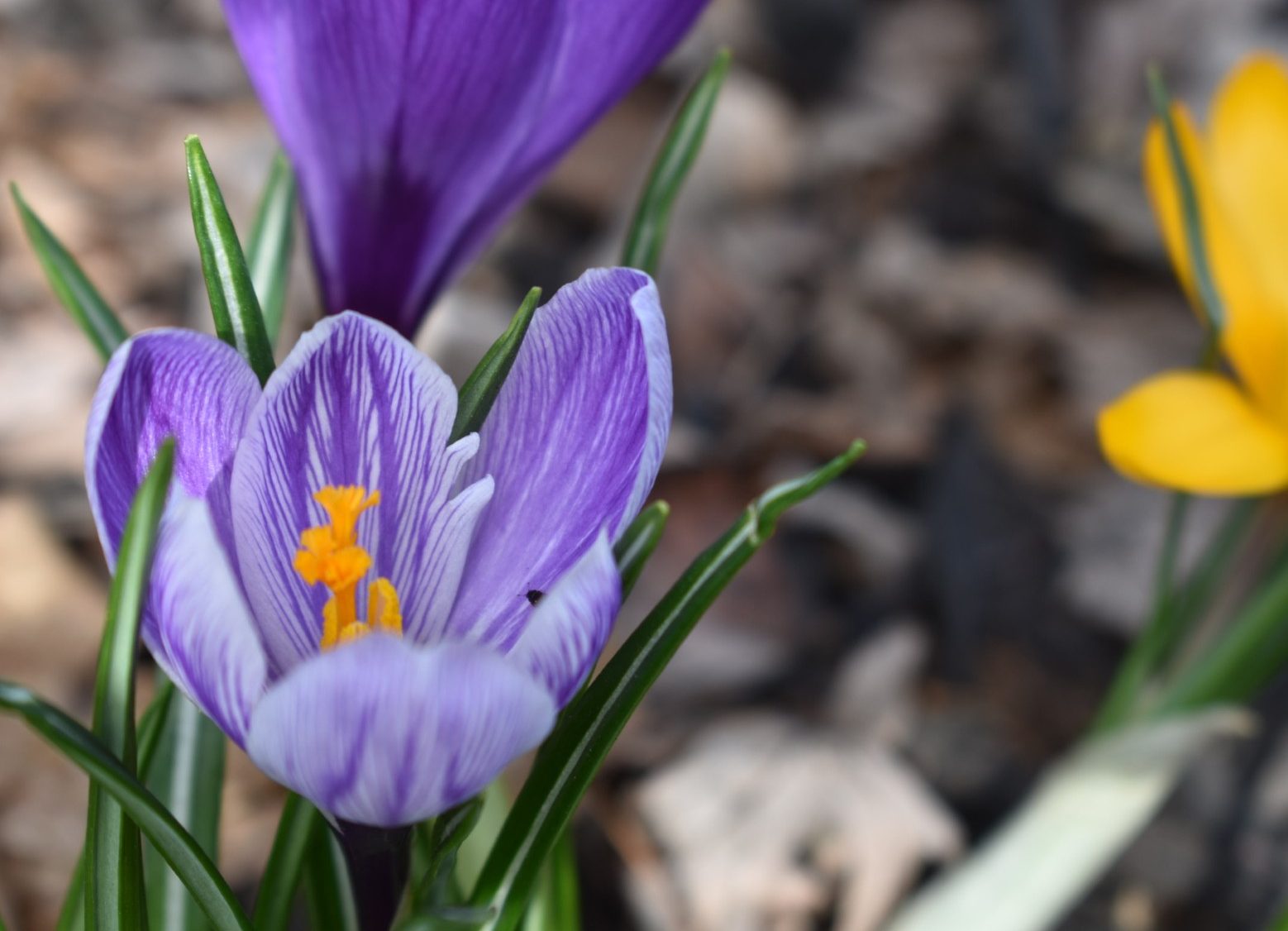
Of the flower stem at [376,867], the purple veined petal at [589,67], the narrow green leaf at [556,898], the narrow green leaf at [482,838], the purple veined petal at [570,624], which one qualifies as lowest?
the narrow green leaf at [556,898]

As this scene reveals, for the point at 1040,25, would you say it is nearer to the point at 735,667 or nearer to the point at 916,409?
the point at 916,409

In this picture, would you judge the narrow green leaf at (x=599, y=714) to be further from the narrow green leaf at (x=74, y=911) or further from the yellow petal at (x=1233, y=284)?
the yellow petal at (x=1233, y=284)

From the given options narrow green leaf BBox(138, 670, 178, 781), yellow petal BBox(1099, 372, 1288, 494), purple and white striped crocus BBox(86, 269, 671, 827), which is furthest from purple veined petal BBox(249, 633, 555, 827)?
yellow petal BBox(1099, 372, 1288, 494)

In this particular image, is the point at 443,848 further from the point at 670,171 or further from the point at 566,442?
the point at 670,171

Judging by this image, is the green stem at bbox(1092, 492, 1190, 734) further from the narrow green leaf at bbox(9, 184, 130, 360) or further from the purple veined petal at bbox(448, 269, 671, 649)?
the narrow green leaf at bbox(9, 184, 130, 360)

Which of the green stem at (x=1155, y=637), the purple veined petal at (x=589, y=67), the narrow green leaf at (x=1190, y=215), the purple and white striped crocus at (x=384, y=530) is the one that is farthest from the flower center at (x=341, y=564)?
the green stem at (x=1155, y=637)

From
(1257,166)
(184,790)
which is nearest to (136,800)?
(184,790)
